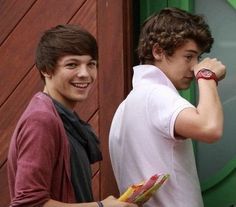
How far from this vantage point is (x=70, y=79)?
86.3 inches

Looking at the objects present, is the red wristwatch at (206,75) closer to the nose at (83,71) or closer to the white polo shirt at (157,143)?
the white polo shirt at (157,143)

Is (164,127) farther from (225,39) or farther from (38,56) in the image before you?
(225,39)

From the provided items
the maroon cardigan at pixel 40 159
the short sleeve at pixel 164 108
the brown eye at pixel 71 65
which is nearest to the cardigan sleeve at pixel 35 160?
the maroon cardigan at pixel 40 159

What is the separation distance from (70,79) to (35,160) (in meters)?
0.32

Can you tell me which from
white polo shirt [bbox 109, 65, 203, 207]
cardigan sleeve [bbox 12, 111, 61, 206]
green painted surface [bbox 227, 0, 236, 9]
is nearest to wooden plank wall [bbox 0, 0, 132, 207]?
green painted surface [bbox 227, 0, 236, 9]

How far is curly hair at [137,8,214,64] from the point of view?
95.7 inches

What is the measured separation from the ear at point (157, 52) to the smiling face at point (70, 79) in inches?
13.1

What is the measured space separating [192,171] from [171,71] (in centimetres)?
37

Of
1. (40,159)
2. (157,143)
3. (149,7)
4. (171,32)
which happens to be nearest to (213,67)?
(171,32)

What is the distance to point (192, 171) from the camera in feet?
7.79

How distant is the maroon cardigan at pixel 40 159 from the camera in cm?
201

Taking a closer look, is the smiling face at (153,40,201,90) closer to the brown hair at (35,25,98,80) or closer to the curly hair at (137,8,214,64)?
the curly hair at (137,8,214,64)

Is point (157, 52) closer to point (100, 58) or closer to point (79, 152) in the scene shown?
point (79, 152)

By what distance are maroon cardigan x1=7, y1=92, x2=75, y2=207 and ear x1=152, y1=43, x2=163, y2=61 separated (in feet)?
1.75
